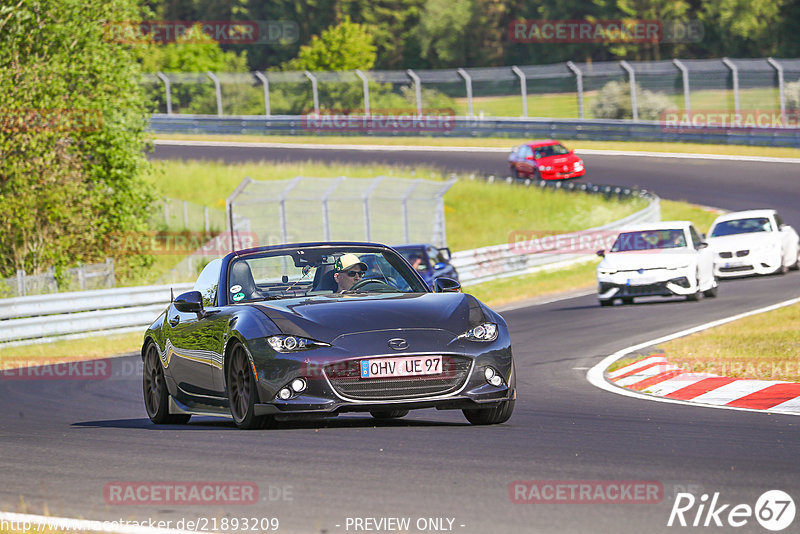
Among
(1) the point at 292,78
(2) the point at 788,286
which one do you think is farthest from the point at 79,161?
(1) the point at 292,78

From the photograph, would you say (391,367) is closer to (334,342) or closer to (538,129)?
(334,342)

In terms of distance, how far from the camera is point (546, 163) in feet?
151

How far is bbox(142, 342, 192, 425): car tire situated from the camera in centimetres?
1069

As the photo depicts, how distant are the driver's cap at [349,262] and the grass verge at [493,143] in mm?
38247

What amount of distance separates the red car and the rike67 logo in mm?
40178

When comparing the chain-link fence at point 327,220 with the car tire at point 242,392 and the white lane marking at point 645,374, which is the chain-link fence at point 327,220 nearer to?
the white lane marking at point 645,374

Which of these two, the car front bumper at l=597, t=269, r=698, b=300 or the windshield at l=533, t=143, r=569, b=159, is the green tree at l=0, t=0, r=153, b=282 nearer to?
the car front bumper at l=597, t=269, r=698, b=300

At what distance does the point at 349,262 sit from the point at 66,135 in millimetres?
19467

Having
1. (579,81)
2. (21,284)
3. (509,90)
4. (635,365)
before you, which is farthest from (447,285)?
(509,90)

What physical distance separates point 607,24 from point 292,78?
30.8 m

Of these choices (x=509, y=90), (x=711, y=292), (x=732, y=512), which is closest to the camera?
(x=732, y=512)

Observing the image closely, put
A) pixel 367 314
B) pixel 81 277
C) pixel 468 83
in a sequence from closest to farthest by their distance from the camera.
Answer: pixel 367 314
pixel 81 277
pixel 468 83

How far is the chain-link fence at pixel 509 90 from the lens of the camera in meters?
49.5

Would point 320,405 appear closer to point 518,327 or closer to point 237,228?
point 518,327
